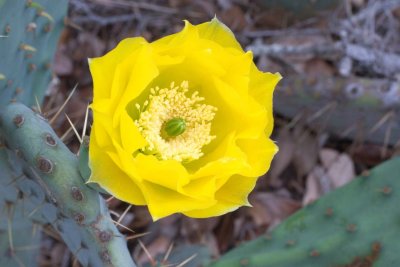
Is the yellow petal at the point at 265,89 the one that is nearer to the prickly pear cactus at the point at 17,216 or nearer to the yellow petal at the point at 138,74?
the yellow petal at the point at 138,74

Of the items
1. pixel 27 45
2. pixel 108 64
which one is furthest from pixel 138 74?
pixel 27 45

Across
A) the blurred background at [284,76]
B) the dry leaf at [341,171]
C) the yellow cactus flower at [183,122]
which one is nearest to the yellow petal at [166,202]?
the yellow cactus flower at [183,122]

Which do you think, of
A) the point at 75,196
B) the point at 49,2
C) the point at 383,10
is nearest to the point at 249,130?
the point at 75,196

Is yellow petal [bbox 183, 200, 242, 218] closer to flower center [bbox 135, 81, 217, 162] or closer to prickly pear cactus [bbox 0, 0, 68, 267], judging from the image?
flower center [bbox 135, 81, 217, 162]

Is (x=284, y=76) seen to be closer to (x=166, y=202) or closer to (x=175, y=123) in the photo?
(x=175, y=123)

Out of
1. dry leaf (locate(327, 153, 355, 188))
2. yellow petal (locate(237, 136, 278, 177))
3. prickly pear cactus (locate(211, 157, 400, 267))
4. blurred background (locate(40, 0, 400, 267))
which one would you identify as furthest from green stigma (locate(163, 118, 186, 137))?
dry leaf (locate(327, 153, 355, 188))

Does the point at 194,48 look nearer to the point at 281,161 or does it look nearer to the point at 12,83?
the point at 12,83

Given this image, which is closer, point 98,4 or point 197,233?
point 197,233

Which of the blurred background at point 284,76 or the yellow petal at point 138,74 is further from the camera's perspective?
the blurred background at point 284,76
